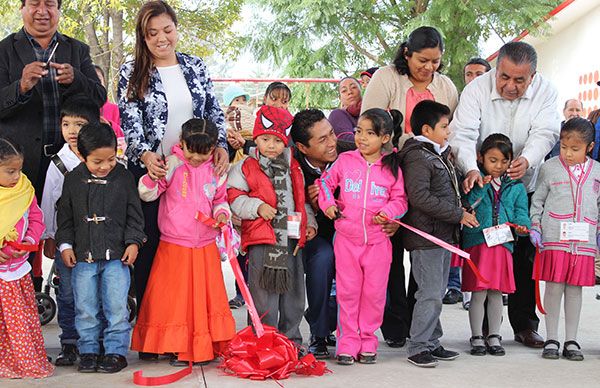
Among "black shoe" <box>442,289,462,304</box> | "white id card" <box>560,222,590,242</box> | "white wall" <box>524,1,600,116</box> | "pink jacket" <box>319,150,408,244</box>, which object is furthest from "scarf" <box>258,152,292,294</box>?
"white wall" <box>524,1,600,116</box>

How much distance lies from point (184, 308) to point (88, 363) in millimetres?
603

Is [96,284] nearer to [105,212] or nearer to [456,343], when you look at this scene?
[105,212]

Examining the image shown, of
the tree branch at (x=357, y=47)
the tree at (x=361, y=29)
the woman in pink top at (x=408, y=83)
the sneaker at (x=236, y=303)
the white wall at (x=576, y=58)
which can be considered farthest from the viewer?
the tree branch at (x=357, y=47)

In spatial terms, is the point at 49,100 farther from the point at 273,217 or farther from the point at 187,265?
the point at 273,217

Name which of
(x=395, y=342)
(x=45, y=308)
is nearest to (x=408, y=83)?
(x=395, y=342)

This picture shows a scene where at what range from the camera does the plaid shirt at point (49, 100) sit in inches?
202

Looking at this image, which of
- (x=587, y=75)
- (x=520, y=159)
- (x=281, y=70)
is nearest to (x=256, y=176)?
(x=520, y=159)

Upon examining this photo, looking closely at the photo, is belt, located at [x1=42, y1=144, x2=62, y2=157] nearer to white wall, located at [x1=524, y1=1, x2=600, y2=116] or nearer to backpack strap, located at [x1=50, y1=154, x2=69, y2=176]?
backpack strap, located at [x1=50, y1=154, x2=69, y2=176]

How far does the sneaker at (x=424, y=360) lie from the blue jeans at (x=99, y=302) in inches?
65.9

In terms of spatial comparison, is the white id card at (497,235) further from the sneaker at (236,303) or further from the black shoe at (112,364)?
the sneaker at (236,303)

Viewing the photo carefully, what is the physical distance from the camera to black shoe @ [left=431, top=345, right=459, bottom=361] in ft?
17.4

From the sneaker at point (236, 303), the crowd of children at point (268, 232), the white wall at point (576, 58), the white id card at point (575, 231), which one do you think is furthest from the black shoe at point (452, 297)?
the white wall at point (576, 58)

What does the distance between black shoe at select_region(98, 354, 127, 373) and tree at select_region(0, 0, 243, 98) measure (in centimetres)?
845

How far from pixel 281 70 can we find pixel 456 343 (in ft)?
52.9
